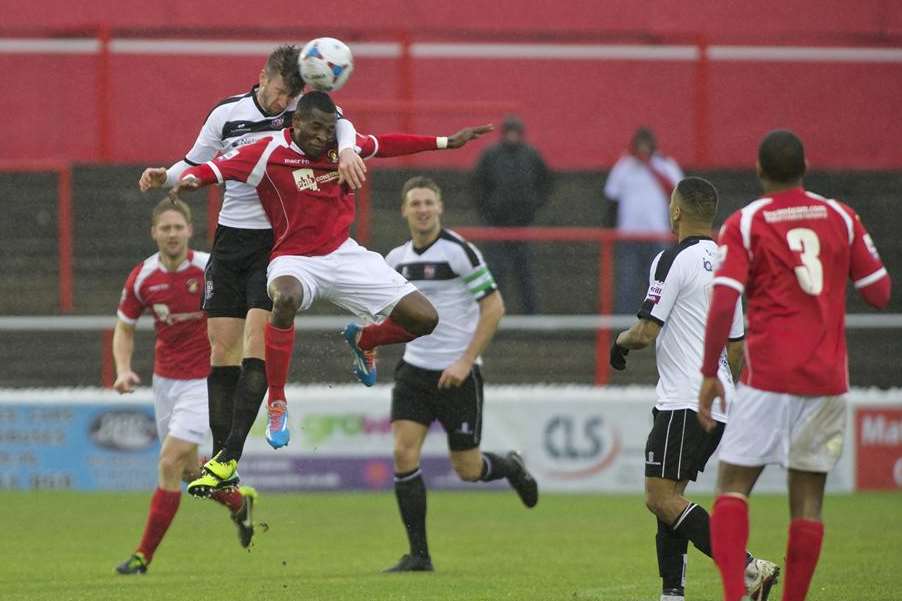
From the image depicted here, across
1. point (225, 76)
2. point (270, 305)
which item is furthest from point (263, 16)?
point (270, 305)

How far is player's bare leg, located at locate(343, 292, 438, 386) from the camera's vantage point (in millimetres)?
9578

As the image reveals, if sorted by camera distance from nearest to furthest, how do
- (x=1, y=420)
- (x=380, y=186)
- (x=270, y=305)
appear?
(x=270, y=305), (x=1, y=420), (x=380, y=186)

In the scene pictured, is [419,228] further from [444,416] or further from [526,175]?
[526,175]

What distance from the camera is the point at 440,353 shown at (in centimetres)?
1170

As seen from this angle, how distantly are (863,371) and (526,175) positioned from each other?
4153mm

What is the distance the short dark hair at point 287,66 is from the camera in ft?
31.3

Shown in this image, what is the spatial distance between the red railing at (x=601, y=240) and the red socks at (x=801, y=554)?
9329mm

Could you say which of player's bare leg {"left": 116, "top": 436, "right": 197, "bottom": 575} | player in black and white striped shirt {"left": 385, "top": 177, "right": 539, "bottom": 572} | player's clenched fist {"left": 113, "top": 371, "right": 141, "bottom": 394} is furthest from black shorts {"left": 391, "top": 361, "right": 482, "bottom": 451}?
player's clenched fist {"left": 113, "top": 371, "right": 141, "bottom": 394}

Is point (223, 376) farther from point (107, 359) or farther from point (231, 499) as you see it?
point (107, 359)

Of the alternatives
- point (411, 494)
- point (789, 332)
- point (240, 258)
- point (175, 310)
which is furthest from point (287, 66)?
point (789, 332)

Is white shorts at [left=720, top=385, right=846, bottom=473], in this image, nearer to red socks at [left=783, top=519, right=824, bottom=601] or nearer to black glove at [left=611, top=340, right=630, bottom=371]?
red socks at [left=783, top=519, right=824, bottom=601]

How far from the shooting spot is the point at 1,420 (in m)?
16.6

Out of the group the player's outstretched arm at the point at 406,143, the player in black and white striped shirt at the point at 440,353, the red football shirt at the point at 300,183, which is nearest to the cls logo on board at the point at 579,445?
the player in black and white striped shirt at the point at 440,353

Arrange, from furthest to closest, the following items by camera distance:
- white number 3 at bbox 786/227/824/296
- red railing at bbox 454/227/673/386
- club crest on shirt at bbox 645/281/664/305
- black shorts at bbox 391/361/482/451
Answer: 1. red railing at bbox 454/227/673/386
2. black shorts at bbox 391/361/482/451
3. club crest on shirt at bbox 645/281/664/305
4. white number 3 at bbox 786/227/824/296
